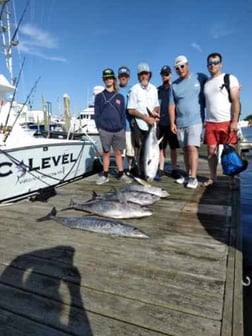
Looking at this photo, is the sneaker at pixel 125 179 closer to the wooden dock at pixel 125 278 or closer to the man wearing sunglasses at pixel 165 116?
the man wearing sunglasses at pixel 165 116

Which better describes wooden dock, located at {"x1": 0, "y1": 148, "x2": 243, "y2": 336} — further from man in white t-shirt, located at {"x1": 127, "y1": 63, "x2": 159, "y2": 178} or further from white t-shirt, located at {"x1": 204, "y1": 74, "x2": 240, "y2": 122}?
man in white t-shirt, located at {"x1": 127, "y1": 63, "x2": 159, "y2": 178}

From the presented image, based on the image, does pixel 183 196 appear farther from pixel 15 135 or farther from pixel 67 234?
pixel 15 135

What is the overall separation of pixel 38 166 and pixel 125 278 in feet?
12.5

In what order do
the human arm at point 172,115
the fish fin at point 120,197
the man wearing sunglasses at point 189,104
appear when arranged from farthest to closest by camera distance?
1. the human arm at point 172,115
2. the man wearing sunglasses at point 189,104
3. the fish fin at point 120,197

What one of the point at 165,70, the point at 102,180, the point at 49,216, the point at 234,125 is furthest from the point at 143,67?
the point at 49,216

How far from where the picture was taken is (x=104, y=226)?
10.2 feet

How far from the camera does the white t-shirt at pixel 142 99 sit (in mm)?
5012

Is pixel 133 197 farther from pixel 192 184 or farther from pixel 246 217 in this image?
pixel 246 217

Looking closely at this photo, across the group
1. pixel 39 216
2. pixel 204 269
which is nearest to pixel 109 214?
pixel 39 216

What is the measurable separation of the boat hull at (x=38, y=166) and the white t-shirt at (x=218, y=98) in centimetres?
310

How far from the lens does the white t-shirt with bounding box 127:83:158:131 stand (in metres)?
5.01

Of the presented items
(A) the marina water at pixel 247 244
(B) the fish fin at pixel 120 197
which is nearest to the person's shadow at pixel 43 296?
(B) the fish fin at pixel 120 197

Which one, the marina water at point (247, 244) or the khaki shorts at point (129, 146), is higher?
the khaki shorts at point (129, 146)

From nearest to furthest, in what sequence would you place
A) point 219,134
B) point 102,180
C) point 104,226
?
point 104,226
point 219,134
point 102,180
